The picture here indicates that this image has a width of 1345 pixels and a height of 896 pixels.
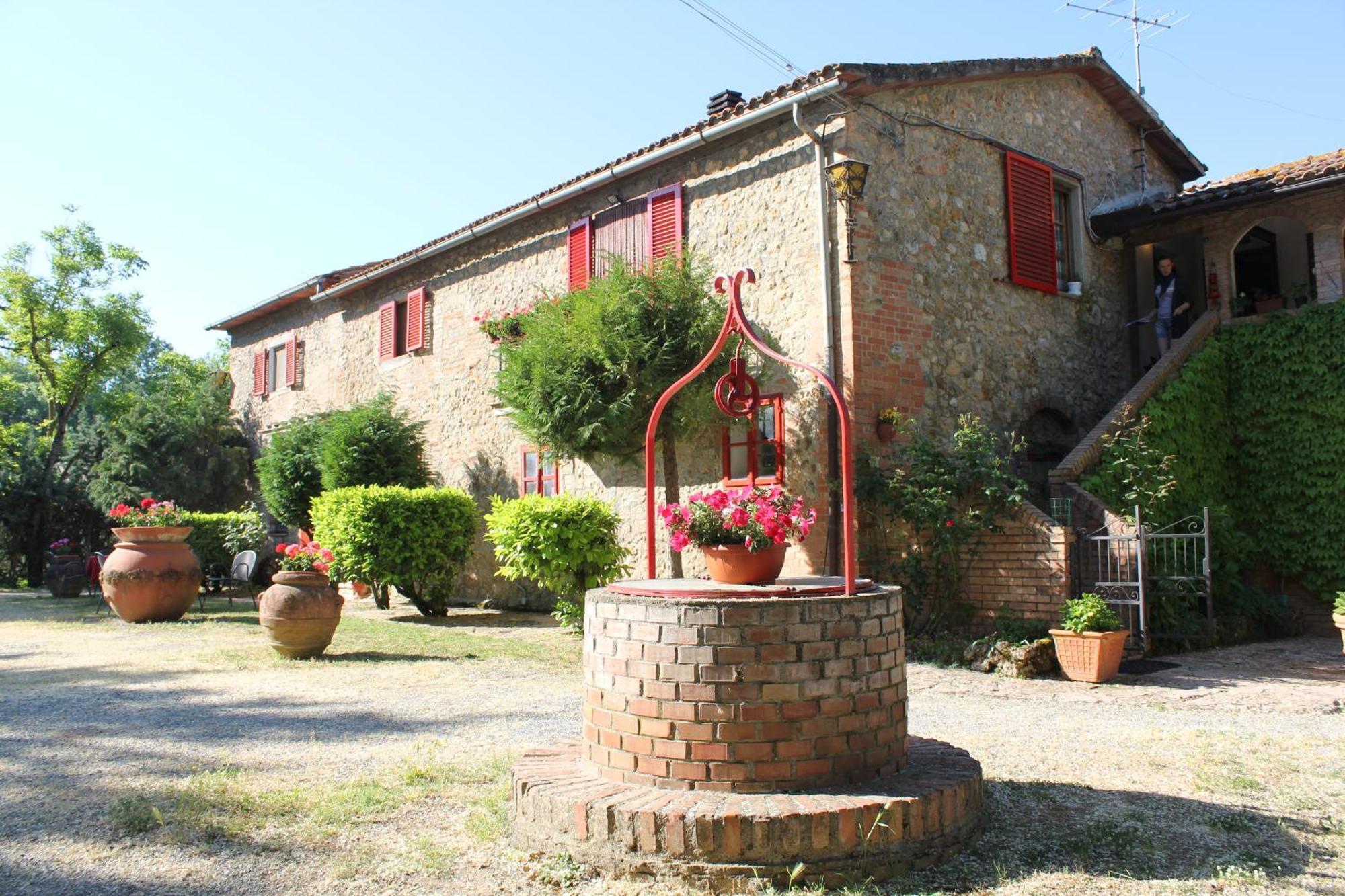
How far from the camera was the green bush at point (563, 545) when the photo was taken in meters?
10.4

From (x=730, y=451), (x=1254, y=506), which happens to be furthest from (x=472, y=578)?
(x=1254, y=506)

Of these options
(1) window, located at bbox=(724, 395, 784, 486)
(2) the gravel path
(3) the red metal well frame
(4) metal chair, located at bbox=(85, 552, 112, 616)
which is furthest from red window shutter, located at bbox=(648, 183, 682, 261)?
(4) metal chair, located at bbox=(85, 552, 112, 616)

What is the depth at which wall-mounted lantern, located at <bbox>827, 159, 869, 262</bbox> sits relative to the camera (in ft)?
29.9

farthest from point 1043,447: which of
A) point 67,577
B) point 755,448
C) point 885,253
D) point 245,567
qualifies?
point 67,577

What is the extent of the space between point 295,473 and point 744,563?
45.4 feet

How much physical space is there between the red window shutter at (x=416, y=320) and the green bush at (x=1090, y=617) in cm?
1157

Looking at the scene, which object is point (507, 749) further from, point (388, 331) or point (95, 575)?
point (95, 575)

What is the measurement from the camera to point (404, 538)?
12.4 metres

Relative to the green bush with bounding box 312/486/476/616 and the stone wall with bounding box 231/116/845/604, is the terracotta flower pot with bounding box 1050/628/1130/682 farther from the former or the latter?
the green bush with bounding box 312/486/476/616

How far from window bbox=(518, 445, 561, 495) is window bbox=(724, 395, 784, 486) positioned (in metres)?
3.29

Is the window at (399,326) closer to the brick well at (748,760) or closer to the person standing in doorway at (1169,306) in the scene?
the person standing in doorway at (1169,306)

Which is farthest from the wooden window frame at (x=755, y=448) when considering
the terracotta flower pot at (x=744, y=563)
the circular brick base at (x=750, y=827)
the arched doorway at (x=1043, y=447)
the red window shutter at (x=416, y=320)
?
the red window shutter at (x=416, y=320)

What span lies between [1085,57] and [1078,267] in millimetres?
2583

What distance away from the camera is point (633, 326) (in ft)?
32.0
